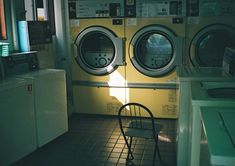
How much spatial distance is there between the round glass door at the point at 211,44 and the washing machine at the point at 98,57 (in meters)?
1.04

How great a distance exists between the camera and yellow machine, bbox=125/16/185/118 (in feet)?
14.5

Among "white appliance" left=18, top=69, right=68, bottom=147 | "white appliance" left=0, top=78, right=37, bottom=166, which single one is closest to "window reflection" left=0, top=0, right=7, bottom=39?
"white appliance" left=18, top=69, right=68, bottom=147

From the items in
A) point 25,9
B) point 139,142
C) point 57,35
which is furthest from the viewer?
point 57,35

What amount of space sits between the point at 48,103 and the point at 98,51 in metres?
1.51

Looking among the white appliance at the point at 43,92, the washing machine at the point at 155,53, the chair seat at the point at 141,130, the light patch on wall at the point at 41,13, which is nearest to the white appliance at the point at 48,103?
the white appliance at the point at 43,92

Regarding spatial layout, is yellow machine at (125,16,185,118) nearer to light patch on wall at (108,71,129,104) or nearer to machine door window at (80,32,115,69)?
light patch on wall at (108,71,129,104)

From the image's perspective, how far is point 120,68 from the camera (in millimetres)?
4688

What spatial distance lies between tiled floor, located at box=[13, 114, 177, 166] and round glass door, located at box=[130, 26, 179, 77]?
0.82 metres

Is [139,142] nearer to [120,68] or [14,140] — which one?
[120,68]

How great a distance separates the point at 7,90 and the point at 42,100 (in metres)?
0.59

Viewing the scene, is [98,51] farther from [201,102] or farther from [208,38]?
[201,102]

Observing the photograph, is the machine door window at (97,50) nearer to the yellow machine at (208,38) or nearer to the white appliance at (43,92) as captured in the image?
the white appliance at (43,92)

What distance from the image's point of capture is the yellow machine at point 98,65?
463cm

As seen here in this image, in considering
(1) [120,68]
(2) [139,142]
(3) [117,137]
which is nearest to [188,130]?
(2) [139,142]
